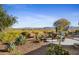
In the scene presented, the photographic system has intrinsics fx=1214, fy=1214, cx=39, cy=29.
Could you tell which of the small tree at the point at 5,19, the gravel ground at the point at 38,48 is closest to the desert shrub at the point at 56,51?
the gravel ground at the point at 38,48

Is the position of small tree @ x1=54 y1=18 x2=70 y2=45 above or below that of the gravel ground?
above

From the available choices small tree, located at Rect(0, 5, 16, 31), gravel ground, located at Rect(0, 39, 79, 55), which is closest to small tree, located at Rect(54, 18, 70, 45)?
gravel ground, located at Rect(0, 39, 79, 55)

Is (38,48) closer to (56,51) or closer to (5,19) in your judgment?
(56,51)

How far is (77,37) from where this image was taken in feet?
62.8

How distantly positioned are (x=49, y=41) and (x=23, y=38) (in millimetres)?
415

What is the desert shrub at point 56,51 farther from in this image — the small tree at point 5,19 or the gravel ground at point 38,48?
the small tree at point 5,19

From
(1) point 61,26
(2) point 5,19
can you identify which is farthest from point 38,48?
(2) point 5,19

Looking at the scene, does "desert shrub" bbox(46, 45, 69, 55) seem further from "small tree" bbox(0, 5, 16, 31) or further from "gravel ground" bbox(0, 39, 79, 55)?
"small tree" bbox(0, 5, 16, 31)

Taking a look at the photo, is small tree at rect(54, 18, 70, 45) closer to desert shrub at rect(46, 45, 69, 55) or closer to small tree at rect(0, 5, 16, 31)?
Result: desert shrub at rect(46, 45, 69, 55)

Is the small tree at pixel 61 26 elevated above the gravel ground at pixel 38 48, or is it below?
above

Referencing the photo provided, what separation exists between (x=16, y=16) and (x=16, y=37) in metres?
0.33

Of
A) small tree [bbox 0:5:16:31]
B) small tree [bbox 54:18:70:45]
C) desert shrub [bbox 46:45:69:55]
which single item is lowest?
desert shrub [bbox 46:45:69:55]

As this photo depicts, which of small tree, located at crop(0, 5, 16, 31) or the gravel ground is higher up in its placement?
small tree, located at crop(0, 5, 16, 31)

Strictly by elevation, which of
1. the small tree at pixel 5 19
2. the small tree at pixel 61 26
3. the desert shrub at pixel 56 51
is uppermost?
the small tree at pixel 5 19
